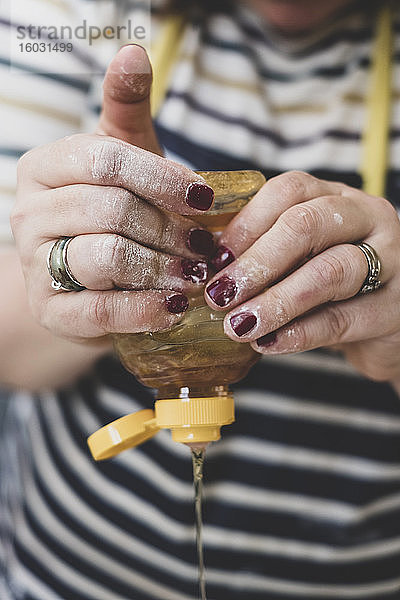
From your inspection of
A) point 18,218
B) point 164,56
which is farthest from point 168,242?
point 164,56

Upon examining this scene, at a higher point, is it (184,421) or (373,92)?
(373,92)

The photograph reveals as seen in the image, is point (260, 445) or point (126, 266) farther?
point (260, 445)

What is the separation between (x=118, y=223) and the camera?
0.43 meters

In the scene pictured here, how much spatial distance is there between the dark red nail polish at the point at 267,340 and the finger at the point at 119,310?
6cm

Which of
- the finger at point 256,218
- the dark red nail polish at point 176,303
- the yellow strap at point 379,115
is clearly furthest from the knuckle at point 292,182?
the yellow strap at point 379,115

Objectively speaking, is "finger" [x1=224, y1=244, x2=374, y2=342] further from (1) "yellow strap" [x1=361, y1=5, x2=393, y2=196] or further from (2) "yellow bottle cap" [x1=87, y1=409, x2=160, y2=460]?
(1) "yellow strap" [x1=361, y1=5, x2=393, y2=196]

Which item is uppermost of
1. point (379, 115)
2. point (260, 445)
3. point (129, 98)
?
point (379, 115)

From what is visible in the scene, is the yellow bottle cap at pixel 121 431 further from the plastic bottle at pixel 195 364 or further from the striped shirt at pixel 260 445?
the striped shirt at pixel 260 445

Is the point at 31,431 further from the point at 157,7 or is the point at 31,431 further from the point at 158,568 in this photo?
the point at 157,7

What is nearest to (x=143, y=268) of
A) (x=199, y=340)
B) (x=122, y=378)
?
(x=199, y=340)

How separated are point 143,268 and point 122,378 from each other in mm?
350

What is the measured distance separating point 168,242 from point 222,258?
0.12ft

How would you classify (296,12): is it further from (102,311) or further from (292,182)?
(102,311)

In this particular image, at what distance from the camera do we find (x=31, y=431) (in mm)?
911
